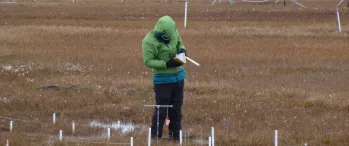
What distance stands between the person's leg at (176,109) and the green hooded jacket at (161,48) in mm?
171

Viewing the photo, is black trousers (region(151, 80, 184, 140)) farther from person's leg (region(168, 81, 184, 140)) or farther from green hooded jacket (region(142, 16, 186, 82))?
green hooded jacket (region(142, 16, 186, 82))

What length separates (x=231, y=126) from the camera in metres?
10.5

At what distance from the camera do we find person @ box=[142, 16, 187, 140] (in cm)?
912

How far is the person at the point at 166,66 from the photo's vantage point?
29.9ft

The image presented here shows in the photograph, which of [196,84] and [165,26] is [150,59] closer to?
[165,26]

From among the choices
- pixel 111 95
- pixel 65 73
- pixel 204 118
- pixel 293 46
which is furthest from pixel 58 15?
pixel 204 118

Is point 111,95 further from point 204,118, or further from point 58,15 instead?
point 58,15

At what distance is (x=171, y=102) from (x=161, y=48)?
2.63 feet

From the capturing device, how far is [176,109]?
31.2 feet

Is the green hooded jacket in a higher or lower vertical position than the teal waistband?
higher

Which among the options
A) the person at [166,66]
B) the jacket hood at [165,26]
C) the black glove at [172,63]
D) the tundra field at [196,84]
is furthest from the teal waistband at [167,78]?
the tundra field at [196,84]

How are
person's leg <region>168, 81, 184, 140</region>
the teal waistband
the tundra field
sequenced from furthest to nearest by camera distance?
the tundra field < person's leg <region>168, 81, 184, 140</region> < the teal waistband

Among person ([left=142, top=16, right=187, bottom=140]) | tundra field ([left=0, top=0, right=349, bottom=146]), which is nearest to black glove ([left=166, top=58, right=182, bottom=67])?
person ([left=142, top=16, right=187, bottom=140])

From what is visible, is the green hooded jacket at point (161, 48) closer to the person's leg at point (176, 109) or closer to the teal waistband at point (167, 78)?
the teal waistband at point (167, 78)
